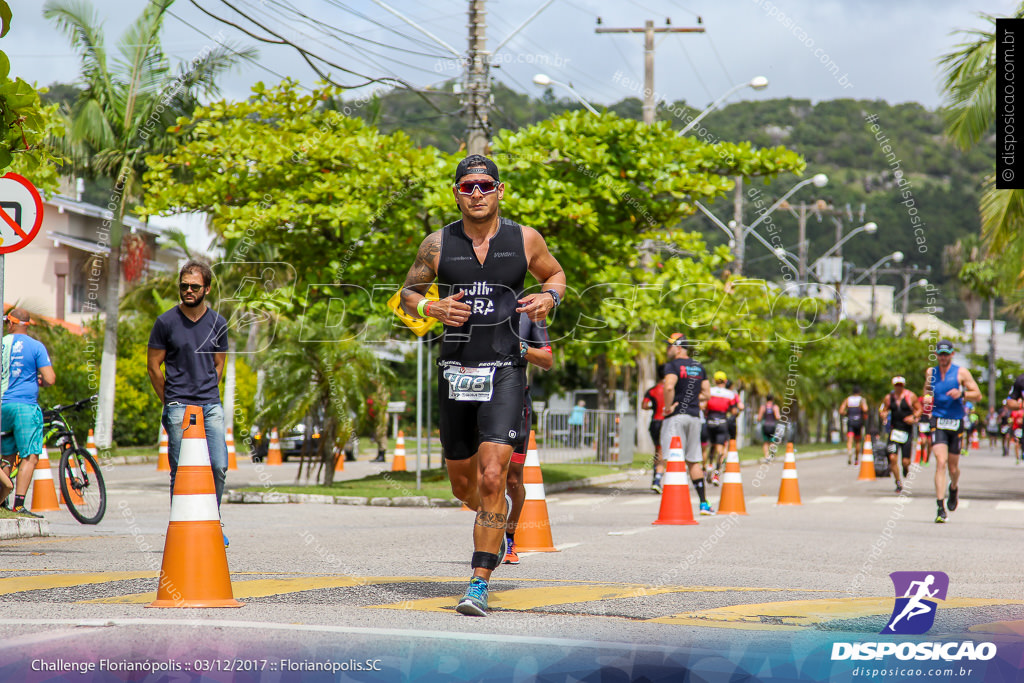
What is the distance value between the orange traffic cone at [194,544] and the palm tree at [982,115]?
1466cm

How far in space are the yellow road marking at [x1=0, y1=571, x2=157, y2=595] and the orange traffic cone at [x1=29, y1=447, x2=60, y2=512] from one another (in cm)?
677

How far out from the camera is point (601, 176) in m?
17.5

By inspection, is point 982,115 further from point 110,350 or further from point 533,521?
point 110,350

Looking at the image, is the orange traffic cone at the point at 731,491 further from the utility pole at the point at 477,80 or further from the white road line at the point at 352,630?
the white road line at the point at 352,630

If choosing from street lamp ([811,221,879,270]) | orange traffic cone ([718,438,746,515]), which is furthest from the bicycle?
street lamp ([811,221,879,270])

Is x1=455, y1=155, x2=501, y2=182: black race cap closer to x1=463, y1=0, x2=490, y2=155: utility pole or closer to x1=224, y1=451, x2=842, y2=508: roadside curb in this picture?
x1=224, y1=451, x2=842, y2=508: roadside curb

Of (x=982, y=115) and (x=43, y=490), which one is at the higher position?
(x=982, y=115)

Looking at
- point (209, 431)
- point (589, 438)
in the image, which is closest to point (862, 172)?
point (589, 438)

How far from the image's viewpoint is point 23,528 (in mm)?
10086

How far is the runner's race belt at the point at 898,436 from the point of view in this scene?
20.1 meters

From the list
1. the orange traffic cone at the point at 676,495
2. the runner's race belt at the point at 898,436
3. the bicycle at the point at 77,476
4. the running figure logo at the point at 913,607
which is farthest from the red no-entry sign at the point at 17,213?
the runner's race belt at the point at 898,436

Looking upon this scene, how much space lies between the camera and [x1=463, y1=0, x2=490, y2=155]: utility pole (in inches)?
734

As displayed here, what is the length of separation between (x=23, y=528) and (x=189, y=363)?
104 inches

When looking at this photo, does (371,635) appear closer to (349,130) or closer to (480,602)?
(480,602)
